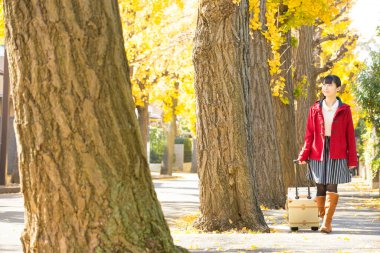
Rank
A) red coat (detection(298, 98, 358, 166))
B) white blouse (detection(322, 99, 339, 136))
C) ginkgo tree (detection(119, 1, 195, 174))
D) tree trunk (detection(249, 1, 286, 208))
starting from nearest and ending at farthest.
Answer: red coat (detection(298, 98, 358, 166)), white blouse (detection(322, 99, 339, 136)), tree trunk (detection(249, 1, 286, 208)), ginkgo tree (detection(119, 1, 195, 174))

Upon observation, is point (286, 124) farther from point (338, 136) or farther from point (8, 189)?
point (338, 136)

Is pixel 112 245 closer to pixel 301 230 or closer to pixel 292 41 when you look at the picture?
pixel 301 230

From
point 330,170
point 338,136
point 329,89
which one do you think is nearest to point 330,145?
point 338,136

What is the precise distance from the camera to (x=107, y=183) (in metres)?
4.83

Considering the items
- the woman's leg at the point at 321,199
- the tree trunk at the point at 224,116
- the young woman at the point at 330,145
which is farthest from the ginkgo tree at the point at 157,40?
the young woman at the point at 330,145

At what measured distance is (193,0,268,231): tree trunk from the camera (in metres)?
10.5

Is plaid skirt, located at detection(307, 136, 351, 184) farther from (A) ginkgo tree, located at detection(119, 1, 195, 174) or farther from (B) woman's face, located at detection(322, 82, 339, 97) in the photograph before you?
(A) ginkgo tree, located at detection(119, 1, 195, 174)

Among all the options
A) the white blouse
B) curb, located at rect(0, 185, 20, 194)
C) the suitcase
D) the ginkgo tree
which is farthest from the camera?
the ginkgo tree

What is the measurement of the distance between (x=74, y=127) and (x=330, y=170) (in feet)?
17.9

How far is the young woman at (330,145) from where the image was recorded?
970cm

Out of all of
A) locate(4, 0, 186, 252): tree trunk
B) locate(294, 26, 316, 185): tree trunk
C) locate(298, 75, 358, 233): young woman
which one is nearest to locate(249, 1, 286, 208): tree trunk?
locate(298, 75, 358, 233): young woman

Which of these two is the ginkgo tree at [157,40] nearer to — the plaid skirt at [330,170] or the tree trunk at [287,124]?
the tree trunk at [287,124]

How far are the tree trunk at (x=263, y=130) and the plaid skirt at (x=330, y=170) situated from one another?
5.50 meters

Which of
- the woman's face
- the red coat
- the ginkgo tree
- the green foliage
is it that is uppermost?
the ginkgo tree
